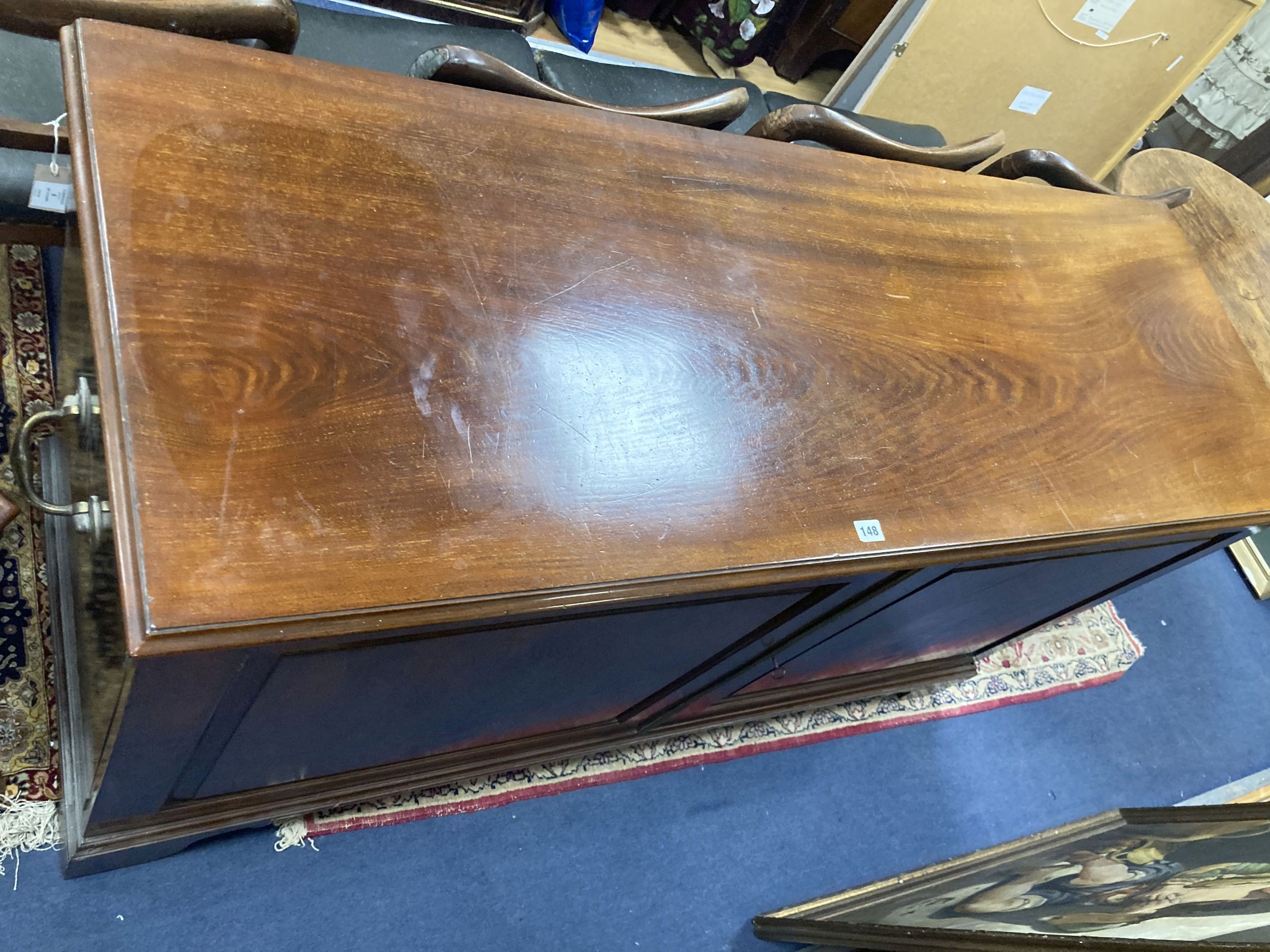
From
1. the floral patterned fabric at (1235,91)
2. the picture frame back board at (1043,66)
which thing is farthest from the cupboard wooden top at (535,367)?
the floral patterned fabric at (1235,91)

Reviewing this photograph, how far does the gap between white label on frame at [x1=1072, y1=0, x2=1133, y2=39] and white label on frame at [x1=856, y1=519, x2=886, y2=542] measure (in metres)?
2.61

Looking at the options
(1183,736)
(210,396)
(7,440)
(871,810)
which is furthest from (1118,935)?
(7,440)

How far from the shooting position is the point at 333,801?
4.15ft

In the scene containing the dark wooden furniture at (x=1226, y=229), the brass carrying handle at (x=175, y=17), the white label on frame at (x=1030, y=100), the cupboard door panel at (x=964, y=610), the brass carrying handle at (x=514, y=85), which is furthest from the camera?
the white label on frame at (x=1030, y=100)

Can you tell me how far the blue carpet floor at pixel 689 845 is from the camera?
1.26 meters

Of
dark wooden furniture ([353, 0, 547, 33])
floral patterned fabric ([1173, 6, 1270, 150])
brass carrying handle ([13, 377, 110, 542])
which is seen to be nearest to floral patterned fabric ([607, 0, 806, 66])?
dark wooden furniture ([353, 0, 547, 33])

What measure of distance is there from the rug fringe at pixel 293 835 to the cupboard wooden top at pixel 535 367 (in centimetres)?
88

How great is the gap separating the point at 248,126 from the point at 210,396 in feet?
0.94

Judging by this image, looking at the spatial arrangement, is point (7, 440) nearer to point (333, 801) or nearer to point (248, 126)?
point (333, 801)

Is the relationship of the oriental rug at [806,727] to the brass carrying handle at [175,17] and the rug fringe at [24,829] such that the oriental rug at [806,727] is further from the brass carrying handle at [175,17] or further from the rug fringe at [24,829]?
the brass carrying handle at [175,17]

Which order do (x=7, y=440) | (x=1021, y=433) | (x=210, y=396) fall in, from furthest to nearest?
(x=7, y=440) → (x=1021, y=433) → (x=210, y=396)

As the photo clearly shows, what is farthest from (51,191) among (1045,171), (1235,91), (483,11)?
(1235,91)

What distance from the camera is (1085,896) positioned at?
1201mm

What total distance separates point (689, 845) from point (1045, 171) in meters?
1.30
